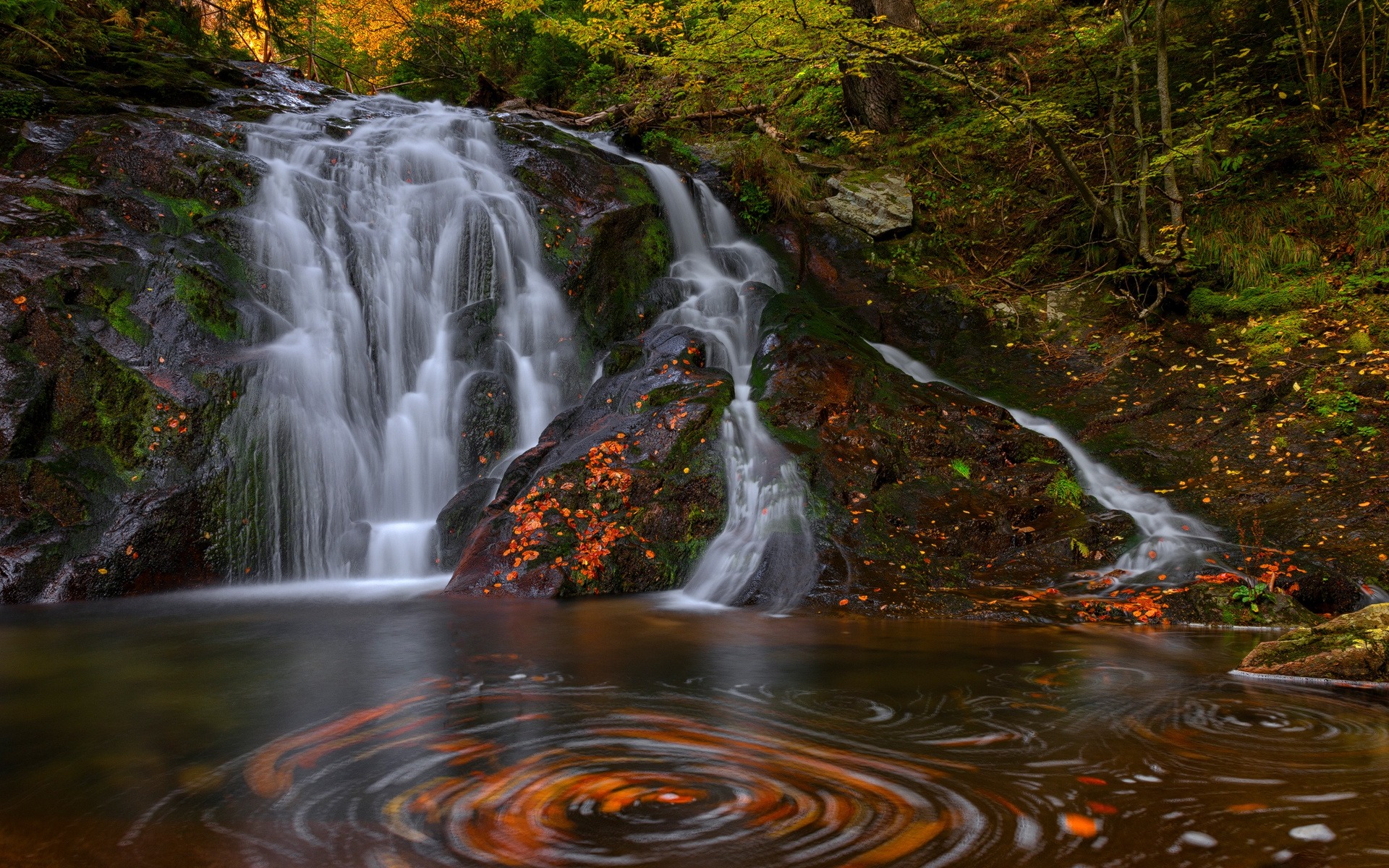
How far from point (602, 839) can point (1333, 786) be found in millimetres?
2474

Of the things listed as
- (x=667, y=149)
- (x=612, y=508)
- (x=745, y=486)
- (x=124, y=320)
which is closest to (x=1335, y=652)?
(x=745, y=486)

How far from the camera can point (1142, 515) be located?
7328mm

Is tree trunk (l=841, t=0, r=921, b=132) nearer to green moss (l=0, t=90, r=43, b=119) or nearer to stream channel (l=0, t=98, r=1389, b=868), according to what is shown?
stream channel (l=0, t=98, r=1389, b=868)

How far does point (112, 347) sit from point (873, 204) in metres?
10.2

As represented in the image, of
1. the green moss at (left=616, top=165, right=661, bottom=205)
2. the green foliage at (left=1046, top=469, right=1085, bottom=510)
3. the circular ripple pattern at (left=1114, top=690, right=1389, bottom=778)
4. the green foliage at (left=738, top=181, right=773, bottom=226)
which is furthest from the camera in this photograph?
the green foliage at (left=738, top=181, right=773, bottom=226)

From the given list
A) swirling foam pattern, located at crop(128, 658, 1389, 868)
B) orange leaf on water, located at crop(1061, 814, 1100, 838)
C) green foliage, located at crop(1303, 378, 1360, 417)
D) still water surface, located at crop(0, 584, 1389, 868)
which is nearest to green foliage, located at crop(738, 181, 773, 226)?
green foliage, located at crop(1303, 378, 1360, 417)

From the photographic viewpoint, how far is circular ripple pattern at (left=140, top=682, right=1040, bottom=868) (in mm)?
2371

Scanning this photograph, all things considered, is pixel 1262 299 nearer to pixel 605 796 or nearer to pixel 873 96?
pixel 873 96

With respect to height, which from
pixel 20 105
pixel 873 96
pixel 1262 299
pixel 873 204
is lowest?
pixel 1262 299

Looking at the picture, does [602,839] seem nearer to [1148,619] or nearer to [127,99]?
[1148,619]

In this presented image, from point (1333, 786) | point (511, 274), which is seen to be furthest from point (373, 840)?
point (511, 274)

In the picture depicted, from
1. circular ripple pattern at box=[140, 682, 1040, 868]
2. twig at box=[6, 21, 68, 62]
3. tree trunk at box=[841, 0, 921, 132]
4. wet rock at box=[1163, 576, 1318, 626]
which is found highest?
tree trunk at box=[841, 0, 921, 132]

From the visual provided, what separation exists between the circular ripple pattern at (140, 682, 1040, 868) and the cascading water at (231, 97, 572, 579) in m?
5.01

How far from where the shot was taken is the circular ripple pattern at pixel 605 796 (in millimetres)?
2371
